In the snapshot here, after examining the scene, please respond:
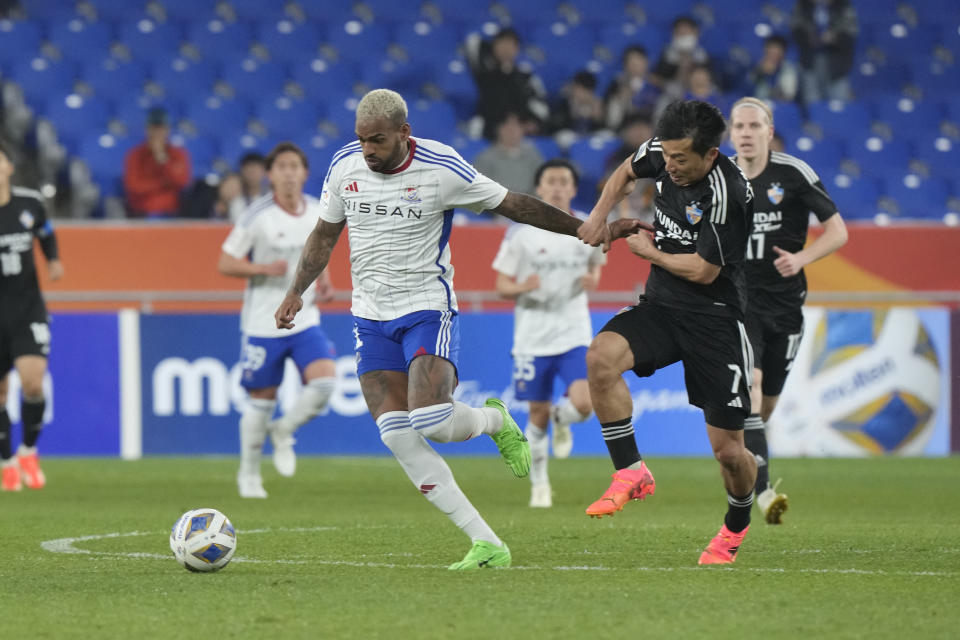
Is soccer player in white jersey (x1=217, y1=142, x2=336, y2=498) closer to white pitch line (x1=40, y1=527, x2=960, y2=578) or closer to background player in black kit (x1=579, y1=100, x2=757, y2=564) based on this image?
white pitch line (x1=40, y1=527, x2=960, y2=578)

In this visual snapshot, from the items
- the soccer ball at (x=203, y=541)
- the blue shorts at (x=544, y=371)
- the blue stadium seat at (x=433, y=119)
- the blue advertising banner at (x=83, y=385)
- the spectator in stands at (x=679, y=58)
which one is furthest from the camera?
the spectator in stands at (x=679, y=58)

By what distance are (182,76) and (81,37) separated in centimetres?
139

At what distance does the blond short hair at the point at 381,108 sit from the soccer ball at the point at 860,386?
898 centimetres

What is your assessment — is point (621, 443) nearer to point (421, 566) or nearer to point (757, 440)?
point (421, 566)

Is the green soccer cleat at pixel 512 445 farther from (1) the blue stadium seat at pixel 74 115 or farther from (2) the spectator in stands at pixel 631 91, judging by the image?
(1) the blue stadium seat at pixel 74 115

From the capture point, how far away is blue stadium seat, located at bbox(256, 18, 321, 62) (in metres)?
20.1

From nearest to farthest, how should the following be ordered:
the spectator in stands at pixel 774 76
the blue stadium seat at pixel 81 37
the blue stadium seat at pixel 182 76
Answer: the blue stadium seat at pixel 182 76
the blue stadium seat at pixel 81 37
the spectator in stands at pixel 774 76

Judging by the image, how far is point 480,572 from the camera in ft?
22.6

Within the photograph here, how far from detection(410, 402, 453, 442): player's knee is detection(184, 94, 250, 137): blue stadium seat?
12.7 m

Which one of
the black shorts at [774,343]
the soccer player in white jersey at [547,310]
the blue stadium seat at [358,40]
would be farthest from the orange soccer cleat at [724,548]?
the blue stadium seat at [358,40]

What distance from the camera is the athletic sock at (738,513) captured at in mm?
7250

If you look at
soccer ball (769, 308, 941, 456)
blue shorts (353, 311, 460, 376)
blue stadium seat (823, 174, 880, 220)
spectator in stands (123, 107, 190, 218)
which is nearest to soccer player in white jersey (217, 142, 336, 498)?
blue shorts (353, 311, 460, 376)

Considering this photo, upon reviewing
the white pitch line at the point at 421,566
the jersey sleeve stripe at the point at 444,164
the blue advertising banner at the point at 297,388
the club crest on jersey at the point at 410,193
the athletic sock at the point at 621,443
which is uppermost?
the jersey sleeve stripe at the point at 444,164

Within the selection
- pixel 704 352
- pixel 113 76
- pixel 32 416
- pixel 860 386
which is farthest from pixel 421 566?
pixel 113 76
